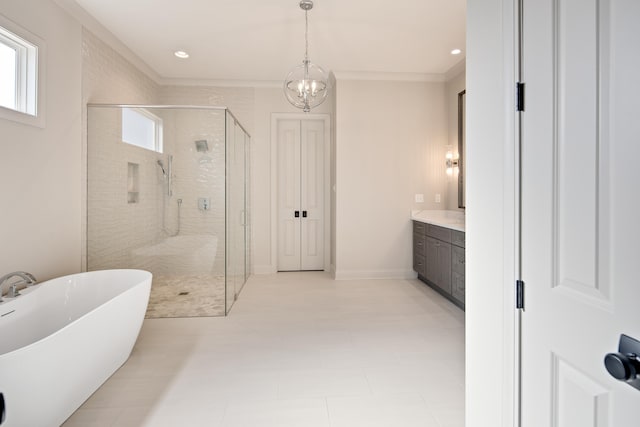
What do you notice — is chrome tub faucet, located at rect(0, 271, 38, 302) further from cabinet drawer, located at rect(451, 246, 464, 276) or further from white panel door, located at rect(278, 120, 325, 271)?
cabinet drawer, located at rect(451, 246, 464, 276)

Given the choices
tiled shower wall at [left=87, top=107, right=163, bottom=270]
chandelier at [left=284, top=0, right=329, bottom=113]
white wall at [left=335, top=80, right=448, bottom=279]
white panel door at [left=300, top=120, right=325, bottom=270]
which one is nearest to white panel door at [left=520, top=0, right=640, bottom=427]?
chandelier at [left=284, top=0, right=329, bottom=113]

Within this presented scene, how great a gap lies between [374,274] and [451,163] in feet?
6.28

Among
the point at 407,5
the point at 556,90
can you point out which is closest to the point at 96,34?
the point at 407,5

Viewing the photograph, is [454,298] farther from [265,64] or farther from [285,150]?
[265,64]

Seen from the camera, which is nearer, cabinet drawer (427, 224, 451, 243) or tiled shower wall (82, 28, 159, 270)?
tiled shower wall (82, 28, 159, 270)

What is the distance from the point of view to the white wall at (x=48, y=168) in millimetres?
2305

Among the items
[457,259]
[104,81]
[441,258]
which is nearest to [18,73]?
[104,81]

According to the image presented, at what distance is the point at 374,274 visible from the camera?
4758mm

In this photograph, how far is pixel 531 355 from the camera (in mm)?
947

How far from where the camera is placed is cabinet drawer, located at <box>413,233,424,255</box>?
4406 mm

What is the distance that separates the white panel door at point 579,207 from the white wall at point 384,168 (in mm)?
3750

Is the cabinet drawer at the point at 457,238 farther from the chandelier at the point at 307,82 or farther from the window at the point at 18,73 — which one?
the window at the point at 18,73

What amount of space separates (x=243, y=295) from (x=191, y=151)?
5.88 ft

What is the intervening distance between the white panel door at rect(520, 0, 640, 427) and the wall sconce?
3806 mm
